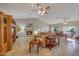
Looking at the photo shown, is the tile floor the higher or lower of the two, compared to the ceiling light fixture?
lower

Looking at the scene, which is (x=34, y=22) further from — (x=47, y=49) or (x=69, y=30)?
(x=69, y=30)

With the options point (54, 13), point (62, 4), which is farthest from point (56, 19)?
point (62, 4)

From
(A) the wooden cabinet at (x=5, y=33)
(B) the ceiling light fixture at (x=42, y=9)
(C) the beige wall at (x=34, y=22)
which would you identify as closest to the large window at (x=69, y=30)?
(C) the beige wall at (x=34, y=22)

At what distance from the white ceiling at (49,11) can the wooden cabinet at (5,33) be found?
4.4 inches

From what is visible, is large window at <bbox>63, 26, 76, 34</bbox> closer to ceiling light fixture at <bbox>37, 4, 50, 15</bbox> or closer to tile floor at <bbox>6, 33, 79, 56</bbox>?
tile floor at <bbox>6, 33, 79, 56</bbox>

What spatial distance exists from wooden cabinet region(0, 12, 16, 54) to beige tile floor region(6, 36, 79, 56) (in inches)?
4.0

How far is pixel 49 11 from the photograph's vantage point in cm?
246

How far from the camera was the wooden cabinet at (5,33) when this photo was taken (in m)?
2.43

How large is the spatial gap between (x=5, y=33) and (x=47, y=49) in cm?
79

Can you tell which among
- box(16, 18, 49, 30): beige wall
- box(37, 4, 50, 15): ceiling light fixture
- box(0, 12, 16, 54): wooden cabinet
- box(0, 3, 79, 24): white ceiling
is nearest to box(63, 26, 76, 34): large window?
box(0, 3, 79, 24): white ceiling

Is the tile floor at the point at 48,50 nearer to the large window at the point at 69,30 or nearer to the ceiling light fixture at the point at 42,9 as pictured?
the large window at the point at 69,30

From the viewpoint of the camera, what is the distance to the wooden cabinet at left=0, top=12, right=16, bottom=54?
243 centimetres

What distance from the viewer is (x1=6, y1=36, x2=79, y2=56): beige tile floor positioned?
247 centimetres

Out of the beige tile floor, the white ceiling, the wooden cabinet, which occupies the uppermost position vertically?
the white ceiling
